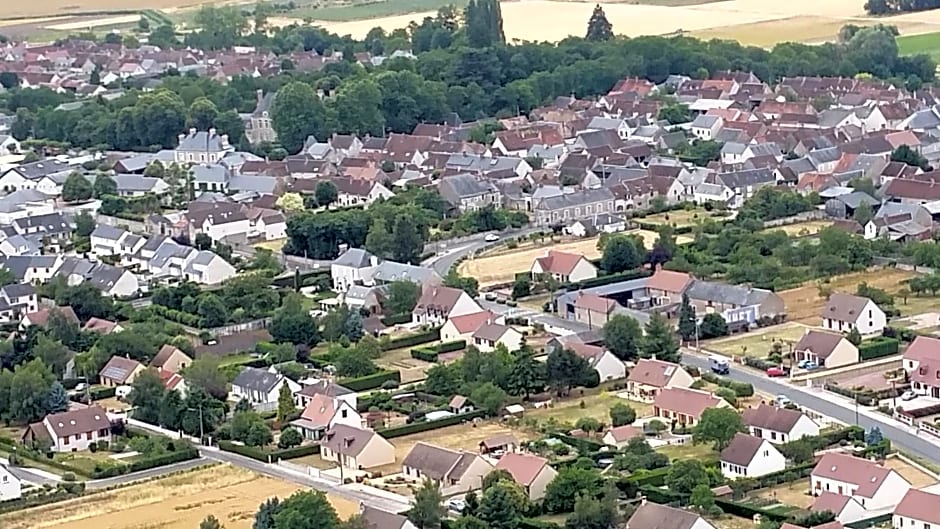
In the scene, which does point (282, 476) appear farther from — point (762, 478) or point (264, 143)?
point (264, 143)

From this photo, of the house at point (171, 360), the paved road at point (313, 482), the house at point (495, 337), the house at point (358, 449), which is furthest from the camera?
the house at point (495, 337)

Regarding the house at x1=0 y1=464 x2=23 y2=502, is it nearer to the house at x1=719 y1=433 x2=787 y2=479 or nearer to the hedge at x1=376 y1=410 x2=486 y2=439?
the hedge at x1=376 y1=410 x2=486 y2=439

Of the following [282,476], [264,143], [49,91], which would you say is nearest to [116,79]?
[49,91]

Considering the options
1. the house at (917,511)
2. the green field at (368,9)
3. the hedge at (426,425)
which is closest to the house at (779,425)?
the house at (917,511)

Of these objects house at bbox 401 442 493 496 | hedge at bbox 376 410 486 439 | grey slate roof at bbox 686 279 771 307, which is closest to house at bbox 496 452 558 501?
house at bbox 401 442 493 496

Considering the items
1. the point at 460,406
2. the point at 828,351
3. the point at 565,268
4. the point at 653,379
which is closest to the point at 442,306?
the point at 565,268

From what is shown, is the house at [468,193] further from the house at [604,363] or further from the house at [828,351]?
the house at [828,351]
